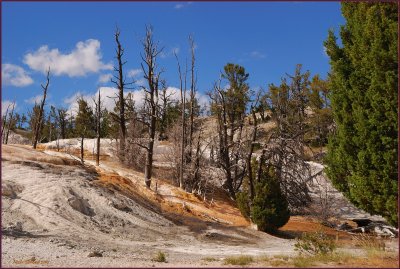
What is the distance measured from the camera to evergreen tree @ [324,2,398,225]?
35.1 ft

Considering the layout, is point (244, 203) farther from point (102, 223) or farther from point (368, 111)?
point (368, 111)

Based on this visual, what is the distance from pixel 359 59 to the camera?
12.2 m

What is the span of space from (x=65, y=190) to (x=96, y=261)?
9.75m

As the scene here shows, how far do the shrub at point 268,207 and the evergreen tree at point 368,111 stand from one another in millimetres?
8046

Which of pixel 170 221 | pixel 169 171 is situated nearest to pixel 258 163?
pixel 170 221

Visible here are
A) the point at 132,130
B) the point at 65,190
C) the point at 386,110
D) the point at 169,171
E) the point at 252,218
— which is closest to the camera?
the point at 386,110

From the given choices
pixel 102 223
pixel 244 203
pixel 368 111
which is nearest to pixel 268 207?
pixel 244 203

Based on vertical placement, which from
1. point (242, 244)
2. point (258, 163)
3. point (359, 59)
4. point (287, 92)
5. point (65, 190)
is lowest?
point (242, 244)

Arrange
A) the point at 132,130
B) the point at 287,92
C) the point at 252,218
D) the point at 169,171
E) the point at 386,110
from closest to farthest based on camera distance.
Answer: the point at 386,110 → the point at 252,218 → the point at 169,171 → the point at 132,130 → the point at 287,92

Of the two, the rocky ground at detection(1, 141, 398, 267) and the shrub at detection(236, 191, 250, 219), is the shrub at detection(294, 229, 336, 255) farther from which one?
the shrub at detection(236, 191, 250, 219)

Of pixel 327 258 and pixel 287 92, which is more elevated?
pixel 287 92

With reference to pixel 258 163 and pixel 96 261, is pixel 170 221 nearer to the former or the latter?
pixel 258 163

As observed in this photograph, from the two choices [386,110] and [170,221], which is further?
[170,221]

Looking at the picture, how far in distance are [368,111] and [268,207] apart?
33.8ft
